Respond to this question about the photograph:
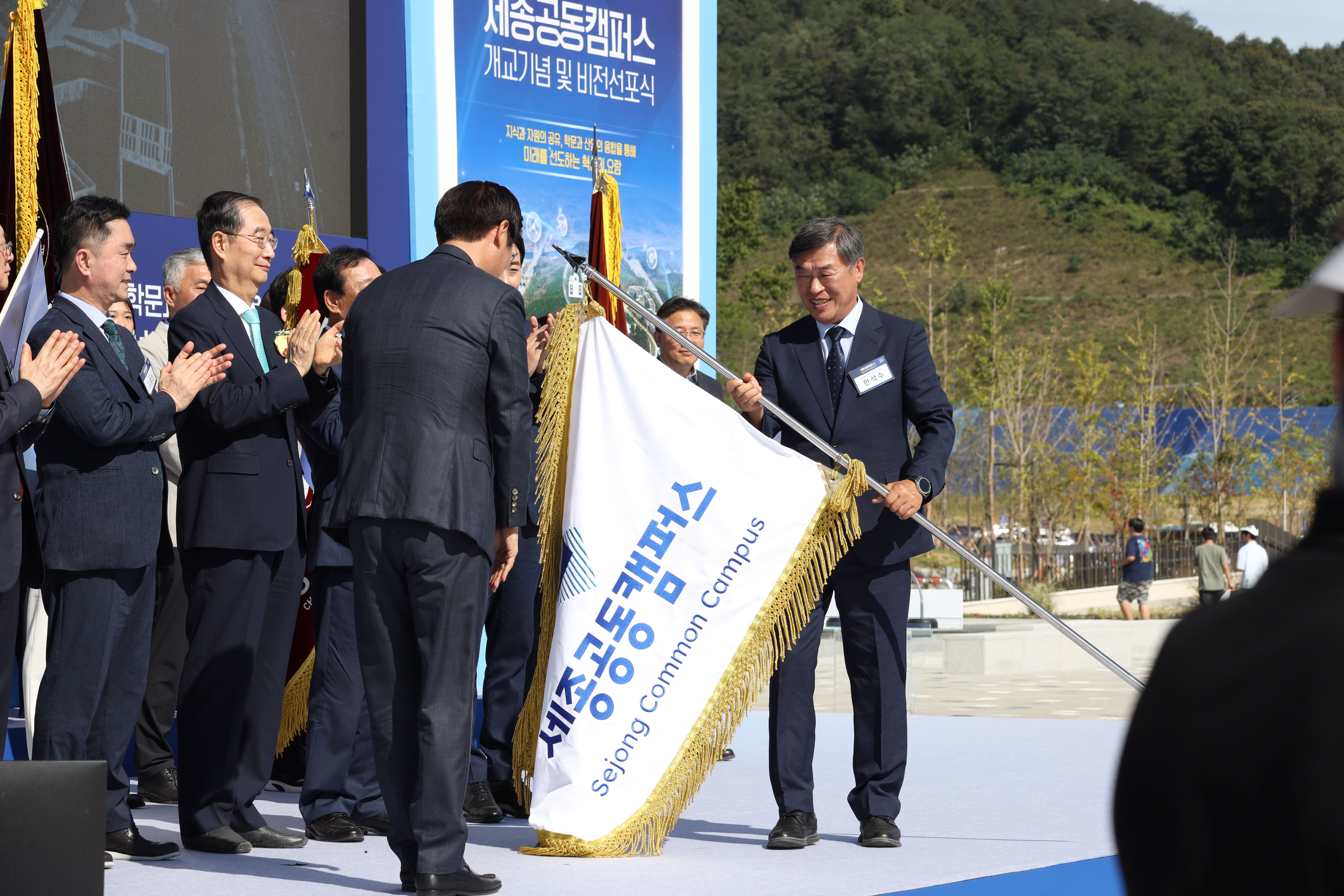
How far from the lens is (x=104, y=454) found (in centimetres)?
338

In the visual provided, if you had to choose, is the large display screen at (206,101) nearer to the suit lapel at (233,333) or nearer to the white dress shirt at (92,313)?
the suit lapel at (233,333)

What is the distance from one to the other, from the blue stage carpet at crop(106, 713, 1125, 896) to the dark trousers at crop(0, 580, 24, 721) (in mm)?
534

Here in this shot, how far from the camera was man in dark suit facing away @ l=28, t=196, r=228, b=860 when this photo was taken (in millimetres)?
3271

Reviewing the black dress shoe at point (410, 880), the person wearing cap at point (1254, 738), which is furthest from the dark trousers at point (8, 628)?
the person wearing cap at point (1254, 738)

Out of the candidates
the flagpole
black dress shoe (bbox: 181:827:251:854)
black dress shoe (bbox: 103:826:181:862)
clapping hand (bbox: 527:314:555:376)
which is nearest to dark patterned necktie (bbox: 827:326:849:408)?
the flagpole

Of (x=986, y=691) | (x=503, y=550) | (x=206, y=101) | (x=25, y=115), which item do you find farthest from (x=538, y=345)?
(x=986, y=691)

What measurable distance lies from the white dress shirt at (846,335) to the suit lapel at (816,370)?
0.01 meters

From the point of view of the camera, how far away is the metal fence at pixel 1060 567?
66.8 feet

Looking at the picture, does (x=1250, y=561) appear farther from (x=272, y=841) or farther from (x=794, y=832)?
(x=272, y=841)

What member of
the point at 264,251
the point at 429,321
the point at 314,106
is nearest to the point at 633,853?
the point at 429,321

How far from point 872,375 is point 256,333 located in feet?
5.64

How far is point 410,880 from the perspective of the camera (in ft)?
10.1

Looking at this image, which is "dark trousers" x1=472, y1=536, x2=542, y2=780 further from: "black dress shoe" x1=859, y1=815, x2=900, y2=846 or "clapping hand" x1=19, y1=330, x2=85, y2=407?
"clapping hand" x1=19, y1=330, x2=85, y2=407

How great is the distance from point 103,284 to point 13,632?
2.94 feet
